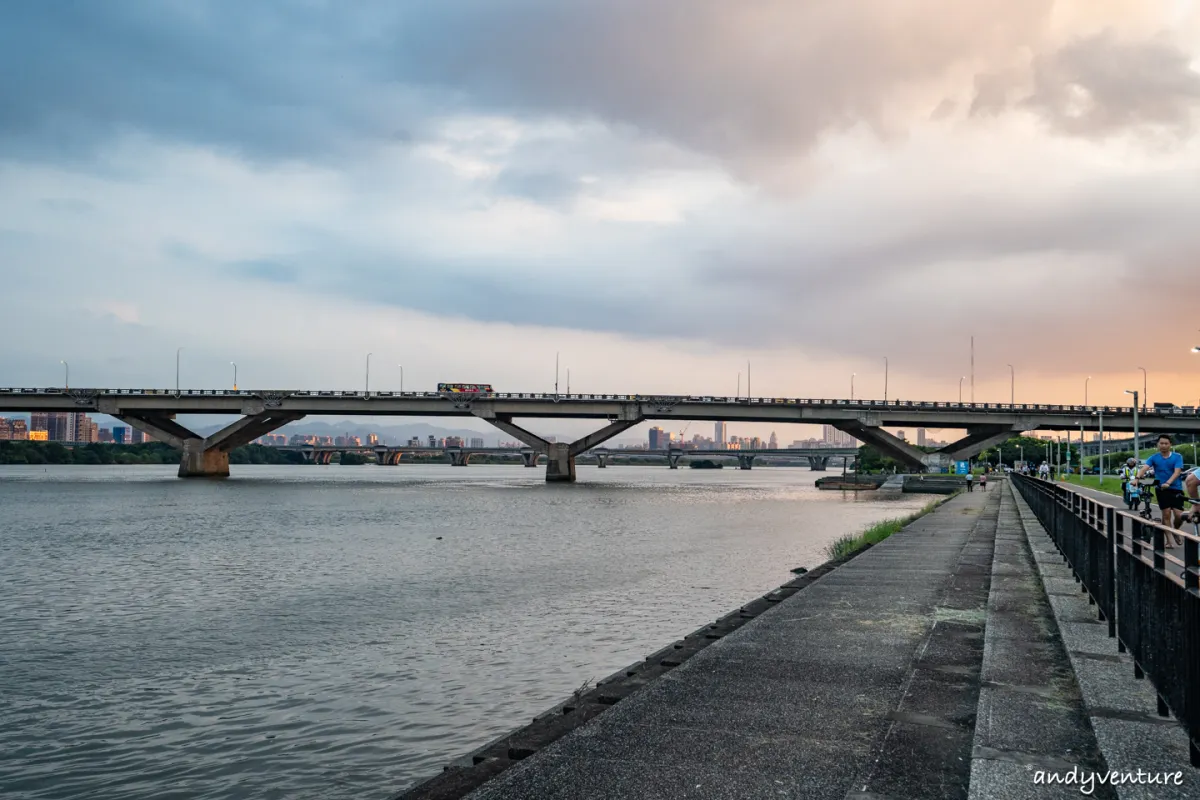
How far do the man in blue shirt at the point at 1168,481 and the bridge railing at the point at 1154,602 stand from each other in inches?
296

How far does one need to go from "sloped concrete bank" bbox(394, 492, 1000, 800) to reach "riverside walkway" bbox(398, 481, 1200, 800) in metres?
0.02

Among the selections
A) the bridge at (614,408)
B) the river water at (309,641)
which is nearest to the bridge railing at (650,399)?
the bridge at (614,408)

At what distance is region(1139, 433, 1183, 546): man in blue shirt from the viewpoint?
18766mm

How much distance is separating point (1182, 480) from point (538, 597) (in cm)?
1534

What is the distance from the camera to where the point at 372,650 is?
1630cm

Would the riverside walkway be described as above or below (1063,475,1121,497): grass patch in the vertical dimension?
above

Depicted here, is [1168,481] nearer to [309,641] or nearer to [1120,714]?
[1120,714]

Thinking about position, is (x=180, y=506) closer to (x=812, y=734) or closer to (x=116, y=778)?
(x=116, y=778)

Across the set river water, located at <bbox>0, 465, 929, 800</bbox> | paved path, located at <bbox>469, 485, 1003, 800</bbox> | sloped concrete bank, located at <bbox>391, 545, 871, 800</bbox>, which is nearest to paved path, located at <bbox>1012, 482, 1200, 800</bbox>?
paved path, located at <bbox>469, 485, 1003, 800</bbox>

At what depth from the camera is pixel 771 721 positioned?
814cm

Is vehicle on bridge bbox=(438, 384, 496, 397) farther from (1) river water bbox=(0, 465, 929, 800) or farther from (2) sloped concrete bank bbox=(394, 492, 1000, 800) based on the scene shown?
(2) sloped concrete bank bbox=(394, 492, 1000, 800)

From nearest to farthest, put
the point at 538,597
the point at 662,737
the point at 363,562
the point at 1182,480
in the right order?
the point at 662,737 → the point at 1182,480 → the point at 538,597 → the point at 363,562


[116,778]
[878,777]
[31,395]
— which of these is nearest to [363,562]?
[116,778]

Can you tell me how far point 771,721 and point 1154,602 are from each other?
348cm
